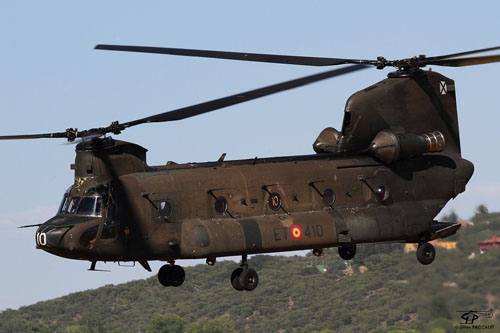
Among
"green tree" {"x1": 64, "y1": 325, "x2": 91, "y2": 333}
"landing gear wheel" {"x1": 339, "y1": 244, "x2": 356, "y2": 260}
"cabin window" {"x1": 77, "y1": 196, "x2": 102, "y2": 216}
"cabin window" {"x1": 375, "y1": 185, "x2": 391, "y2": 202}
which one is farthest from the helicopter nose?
"green tree" {"x1": 64, "y1": 325, "x2": 91, "y2": 333}

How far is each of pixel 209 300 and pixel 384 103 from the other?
75.6m

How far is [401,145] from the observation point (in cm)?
3127

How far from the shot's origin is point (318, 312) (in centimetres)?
8512

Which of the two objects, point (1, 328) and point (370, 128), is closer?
point (370, 128)

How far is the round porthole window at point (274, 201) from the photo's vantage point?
29594 millimetres

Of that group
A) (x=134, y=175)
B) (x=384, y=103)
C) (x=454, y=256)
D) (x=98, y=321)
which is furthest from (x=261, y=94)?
(x=98, y=321)

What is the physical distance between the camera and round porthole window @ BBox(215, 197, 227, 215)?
1136 inches

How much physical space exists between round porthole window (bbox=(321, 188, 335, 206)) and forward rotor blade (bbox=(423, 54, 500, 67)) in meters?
5.02

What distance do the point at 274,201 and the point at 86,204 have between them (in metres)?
5.27

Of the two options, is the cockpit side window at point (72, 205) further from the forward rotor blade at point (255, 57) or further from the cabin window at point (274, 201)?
the cabin window at point (274, 201)

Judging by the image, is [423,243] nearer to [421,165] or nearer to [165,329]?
[421,165]

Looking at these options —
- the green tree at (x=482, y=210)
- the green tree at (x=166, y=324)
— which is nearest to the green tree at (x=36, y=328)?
the green tree at (x=166, y=324)

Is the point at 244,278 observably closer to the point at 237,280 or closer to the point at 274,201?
the point at 237,280

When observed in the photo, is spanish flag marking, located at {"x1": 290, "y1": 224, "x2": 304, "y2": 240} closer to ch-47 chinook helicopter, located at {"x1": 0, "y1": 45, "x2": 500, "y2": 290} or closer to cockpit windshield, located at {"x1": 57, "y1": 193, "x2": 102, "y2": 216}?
ch-47 chinook helicopter, located at {"x1": 0, "y1": 45, "x2": 500, "y2": 290}
